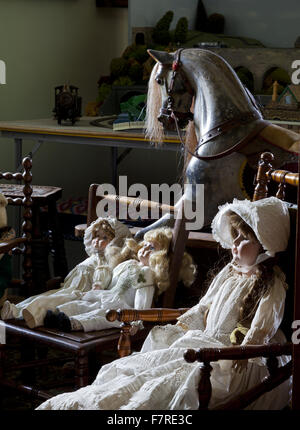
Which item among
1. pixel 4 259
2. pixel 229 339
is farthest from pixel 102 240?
pixel 229 339

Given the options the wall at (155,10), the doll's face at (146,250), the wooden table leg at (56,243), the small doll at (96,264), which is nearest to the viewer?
the doll's face at (146,250)

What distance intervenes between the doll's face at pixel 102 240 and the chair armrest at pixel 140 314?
91 centimetres

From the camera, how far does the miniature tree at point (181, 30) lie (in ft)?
26.1

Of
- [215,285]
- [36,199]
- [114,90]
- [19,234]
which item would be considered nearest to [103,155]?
[114,90]

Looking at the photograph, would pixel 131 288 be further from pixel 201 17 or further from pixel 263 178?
pixel 201 17

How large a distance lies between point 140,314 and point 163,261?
0.60m

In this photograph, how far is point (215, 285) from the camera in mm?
3023

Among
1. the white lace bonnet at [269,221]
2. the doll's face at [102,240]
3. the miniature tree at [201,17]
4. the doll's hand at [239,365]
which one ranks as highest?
the miniature tree at [201,17]

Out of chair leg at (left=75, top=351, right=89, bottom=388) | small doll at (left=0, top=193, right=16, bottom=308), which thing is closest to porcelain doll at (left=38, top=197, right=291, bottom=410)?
chair leg at (left=75, top=351, right=89, bottom=388)

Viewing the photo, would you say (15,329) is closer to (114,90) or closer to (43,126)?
(43,126)

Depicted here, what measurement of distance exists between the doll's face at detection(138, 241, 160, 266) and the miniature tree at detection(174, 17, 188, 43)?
4.80 meters

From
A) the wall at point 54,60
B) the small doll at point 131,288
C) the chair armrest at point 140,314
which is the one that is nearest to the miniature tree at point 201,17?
the wall at point 54,60

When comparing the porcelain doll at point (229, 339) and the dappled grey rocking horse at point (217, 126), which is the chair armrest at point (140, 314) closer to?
the porcelain doll at point (229, 339)

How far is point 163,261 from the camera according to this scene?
3.54m
